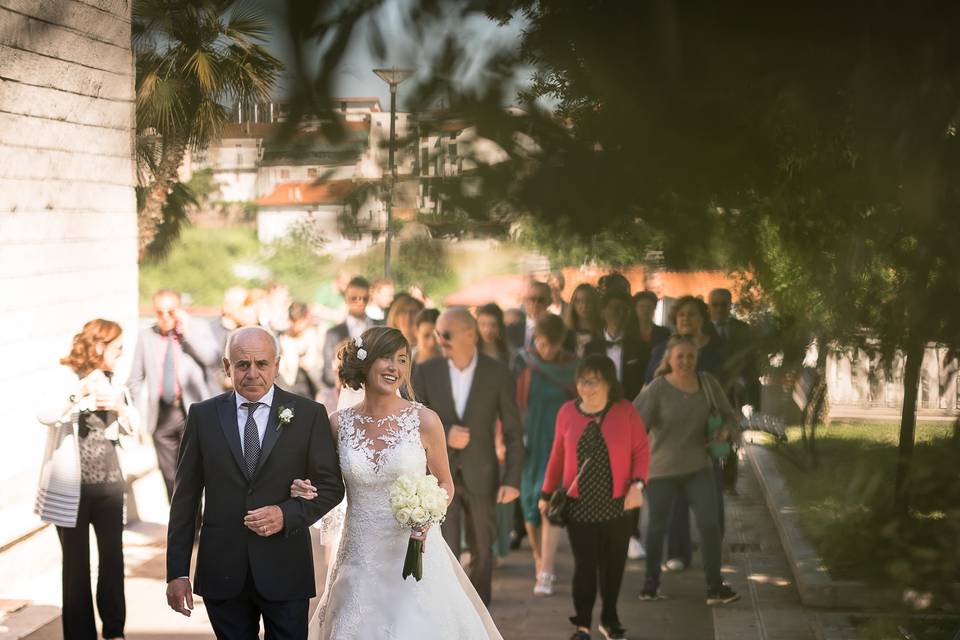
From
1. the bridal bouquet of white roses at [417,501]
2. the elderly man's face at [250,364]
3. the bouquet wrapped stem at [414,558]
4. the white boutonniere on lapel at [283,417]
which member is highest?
the elderly man's face at [250,364]

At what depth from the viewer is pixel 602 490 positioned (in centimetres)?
669

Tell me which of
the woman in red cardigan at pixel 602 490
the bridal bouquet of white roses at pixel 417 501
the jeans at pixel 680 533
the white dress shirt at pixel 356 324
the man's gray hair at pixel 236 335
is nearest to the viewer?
the white dress shirt at pixel 356 324

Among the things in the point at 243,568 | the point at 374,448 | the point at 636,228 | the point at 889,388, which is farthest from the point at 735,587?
the point at 636,228

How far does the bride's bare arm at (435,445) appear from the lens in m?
4.64

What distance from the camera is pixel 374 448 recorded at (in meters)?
4.54

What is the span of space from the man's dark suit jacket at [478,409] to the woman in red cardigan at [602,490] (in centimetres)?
35

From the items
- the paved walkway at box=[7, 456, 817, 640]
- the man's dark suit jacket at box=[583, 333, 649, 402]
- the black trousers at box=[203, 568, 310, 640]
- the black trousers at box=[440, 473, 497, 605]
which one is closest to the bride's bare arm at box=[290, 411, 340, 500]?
the black trousers at box=[203, 568, 310, 640]

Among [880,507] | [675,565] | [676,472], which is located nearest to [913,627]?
[880,507]

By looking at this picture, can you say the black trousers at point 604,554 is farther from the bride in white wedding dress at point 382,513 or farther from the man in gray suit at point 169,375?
the man in gray suit at point 169,375

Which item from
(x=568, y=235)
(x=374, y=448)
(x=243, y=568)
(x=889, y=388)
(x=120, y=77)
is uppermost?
(x=120, y=77)

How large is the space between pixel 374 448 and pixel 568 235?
3.03 m

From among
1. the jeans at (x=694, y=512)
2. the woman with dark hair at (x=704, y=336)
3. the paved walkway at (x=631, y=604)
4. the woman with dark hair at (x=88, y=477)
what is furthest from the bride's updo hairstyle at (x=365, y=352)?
the jeans at (x=694, y=512)

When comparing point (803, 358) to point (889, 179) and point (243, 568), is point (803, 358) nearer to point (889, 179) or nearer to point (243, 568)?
point (889, 179)

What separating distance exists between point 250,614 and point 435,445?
866 mm
